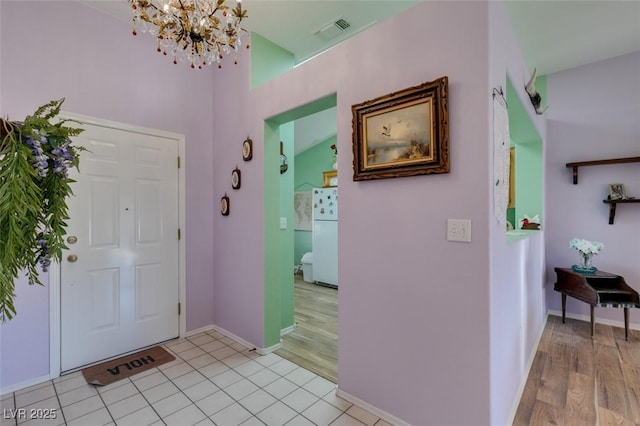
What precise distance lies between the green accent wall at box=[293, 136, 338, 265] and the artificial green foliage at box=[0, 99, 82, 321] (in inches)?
194

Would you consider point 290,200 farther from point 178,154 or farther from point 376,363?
point 376,363

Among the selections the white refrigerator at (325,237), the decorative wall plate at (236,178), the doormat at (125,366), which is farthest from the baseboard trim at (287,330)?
the white refrigerator at (325,237)

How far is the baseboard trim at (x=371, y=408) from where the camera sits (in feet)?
5.69

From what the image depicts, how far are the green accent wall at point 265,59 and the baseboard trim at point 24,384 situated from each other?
2890 mm

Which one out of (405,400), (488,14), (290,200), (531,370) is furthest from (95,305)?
(531,370)

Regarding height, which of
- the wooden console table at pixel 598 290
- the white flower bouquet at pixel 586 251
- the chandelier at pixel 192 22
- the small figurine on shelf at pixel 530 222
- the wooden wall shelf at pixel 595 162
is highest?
the chandelier at pixel 192 22

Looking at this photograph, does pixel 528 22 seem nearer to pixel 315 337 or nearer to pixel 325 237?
pixel 315 337

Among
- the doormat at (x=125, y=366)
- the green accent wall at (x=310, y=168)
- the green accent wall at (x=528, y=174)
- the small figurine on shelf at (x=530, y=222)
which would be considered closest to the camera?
the doormat at (x=125, y=366)

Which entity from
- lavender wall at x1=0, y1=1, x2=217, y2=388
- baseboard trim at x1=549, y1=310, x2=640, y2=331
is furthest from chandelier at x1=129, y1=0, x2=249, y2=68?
baseboard trim at x1=549, y1=310, x2=640, y2=331

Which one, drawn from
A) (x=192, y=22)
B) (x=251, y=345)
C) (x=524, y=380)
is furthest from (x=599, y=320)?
(x=192, y=22)

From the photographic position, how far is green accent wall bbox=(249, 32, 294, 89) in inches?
111

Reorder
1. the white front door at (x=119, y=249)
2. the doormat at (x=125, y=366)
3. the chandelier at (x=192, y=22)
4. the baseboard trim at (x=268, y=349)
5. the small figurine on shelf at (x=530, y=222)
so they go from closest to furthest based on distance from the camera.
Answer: the chandelier at (x=192, y=22) → the doormat at (x=125, y=366) → the white front door at (x=119, y=249) → the baseboard trim at (x=268, y=349) → the small figurine on shelf at (x=530, y=222)

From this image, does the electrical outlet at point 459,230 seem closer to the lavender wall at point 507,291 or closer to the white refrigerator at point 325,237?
the lavender wall at point 507,291

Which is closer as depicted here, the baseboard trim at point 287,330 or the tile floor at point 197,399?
the tile floor at point 197,399
